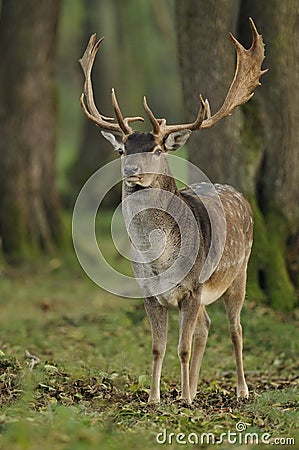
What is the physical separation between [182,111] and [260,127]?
1.19 meters

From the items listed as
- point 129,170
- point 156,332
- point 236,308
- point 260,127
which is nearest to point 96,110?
point 129,170

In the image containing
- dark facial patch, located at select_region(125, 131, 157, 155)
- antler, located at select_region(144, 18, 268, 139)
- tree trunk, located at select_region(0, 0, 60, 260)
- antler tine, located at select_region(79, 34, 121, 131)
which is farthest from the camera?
tree trunk, located at select_region(0, 0, 60, 260)

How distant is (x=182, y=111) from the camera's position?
38.1 feet

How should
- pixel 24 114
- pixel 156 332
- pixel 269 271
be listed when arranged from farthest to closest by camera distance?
pixel 24 114
pixel 269 271
pixel 156 332

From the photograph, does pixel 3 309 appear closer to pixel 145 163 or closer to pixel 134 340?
pixel 134 340

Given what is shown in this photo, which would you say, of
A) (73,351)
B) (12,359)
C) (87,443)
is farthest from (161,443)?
(73,351)

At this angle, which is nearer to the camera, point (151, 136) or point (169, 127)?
point (151, 136)

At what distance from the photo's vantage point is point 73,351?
9.37 m

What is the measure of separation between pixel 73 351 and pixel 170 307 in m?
2.21

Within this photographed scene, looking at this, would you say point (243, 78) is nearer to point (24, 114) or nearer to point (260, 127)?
point (260, 127)

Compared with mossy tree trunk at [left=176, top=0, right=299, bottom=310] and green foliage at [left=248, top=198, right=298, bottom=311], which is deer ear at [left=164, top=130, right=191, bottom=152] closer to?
mossy tree trunk at [left=176, top=0, right=299, bottom=310]

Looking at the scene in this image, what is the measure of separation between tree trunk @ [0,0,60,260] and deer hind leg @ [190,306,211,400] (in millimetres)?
6606

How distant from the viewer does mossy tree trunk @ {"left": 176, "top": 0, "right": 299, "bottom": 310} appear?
33.7ft
